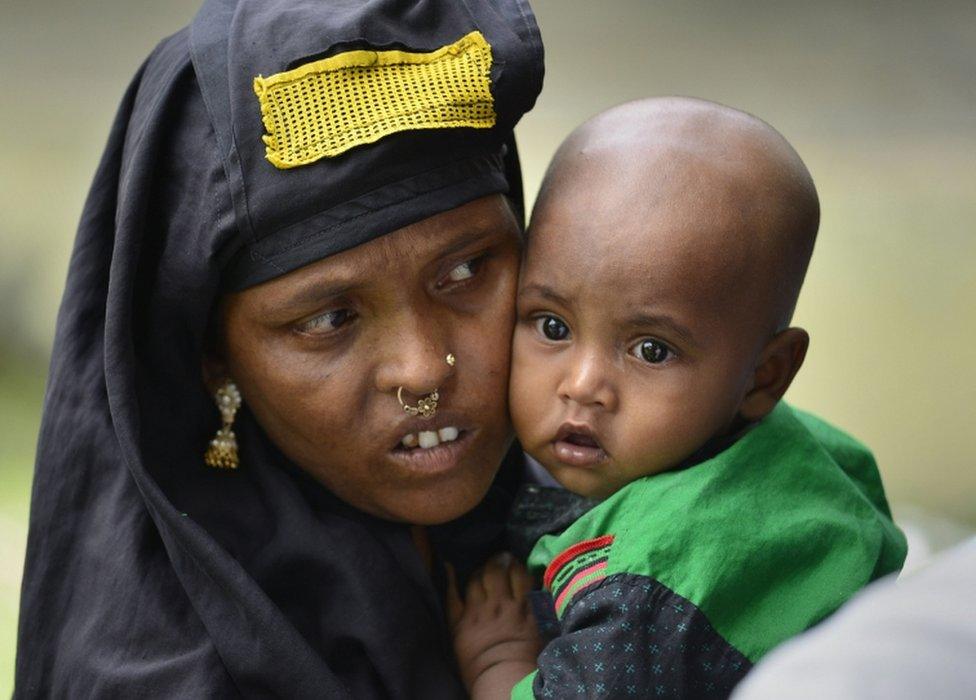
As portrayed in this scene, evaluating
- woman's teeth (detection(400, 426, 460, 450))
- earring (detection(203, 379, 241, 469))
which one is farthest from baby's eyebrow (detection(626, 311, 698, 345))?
earring (detection(203, 379, 241, 469))

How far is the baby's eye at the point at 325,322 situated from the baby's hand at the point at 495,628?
58cm

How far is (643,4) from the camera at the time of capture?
942 centimetres

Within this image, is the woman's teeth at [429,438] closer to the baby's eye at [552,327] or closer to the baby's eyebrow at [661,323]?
the baby's eye at [552,327]

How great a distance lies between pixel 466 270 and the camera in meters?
2.27

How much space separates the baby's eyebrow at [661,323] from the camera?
6.60 feet

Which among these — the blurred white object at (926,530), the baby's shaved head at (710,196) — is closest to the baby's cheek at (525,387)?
the baby's shaved head at (710,196)

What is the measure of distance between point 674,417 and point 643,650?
1.29 feet

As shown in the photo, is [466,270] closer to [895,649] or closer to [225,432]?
[225,432]

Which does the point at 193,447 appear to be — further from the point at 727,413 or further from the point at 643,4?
the point at 643,4

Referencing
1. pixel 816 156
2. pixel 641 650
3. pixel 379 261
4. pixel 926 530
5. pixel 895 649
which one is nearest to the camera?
pixel 895 649

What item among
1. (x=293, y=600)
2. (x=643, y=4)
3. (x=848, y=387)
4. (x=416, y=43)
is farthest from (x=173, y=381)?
(x=643, y=4)

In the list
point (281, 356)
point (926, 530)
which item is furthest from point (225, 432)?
point (926, 530)

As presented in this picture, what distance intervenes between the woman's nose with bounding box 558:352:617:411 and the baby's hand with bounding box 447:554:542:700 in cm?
47

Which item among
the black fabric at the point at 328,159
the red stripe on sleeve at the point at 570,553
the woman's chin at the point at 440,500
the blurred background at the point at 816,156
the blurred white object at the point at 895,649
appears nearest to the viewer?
the blurred white object at the point at 895,649
